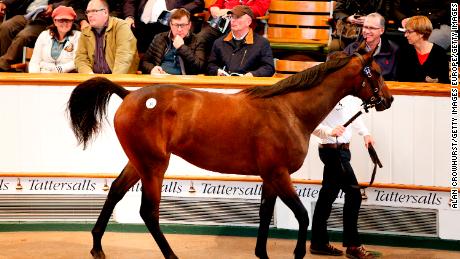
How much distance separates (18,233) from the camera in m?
10.3

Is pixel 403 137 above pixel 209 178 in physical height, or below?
above

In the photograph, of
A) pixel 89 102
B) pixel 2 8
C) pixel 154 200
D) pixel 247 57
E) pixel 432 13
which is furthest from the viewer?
pixel 2 8

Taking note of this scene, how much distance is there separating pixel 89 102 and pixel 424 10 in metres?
4.47

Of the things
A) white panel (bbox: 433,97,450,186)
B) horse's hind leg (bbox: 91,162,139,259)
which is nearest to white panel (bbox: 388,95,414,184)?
white panel (bbox: 433,97,450,186)

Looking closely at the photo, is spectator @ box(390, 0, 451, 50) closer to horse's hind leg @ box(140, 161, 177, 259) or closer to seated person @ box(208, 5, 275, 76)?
seated person @ box(208, 5, 275, 76)

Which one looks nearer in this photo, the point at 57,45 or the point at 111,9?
the point at 57,45

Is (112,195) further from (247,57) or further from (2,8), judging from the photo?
(2,8)

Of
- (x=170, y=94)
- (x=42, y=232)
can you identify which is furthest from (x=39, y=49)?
(x=170, y=94)

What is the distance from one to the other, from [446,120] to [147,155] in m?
2.80

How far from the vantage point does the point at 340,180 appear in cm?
947

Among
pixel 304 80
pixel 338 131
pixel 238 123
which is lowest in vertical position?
pixel 338 131

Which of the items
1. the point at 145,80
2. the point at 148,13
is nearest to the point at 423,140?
the point at 145,80

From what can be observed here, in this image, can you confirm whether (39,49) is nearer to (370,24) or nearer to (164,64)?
(164,64)

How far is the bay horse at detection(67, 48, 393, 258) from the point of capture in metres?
8.88
